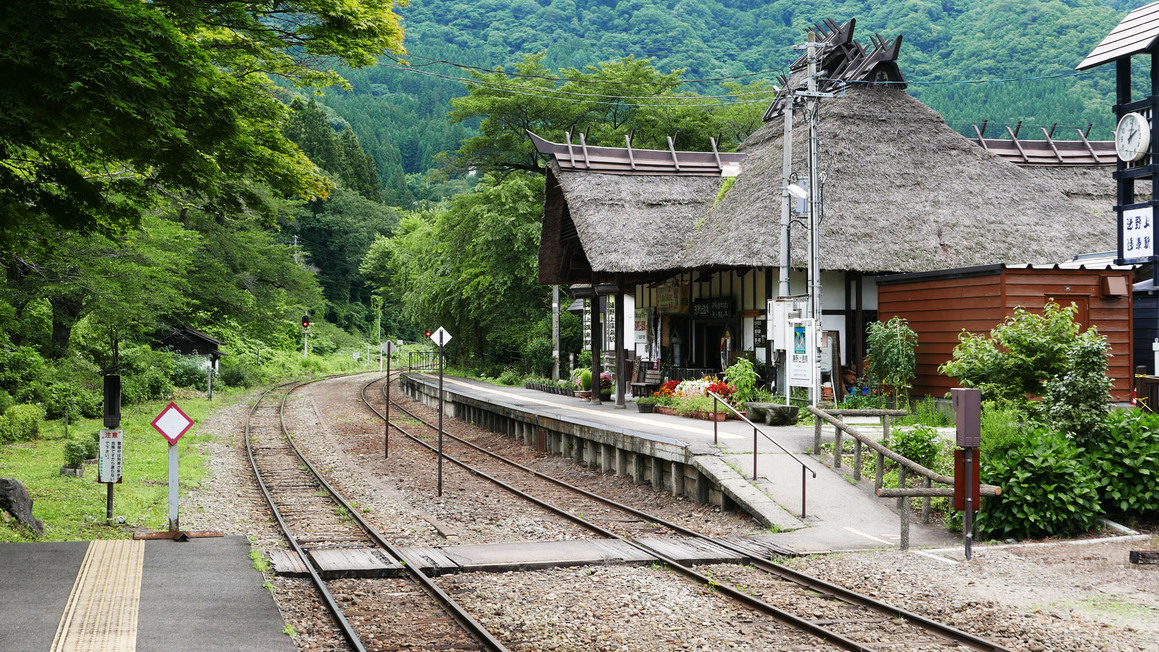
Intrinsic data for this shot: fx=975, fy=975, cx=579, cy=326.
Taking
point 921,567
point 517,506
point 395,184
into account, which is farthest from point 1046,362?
point 395,184

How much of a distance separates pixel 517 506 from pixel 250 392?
1223 inches

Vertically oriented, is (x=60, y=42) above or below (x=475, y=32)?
below

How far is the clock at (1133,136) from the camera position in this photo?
Answer: 46.2 feet

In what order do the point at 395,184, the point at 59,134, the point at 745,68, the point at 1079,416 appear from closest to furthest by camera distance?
the point at 59,134, the point at 1079,416, the point at 745,68, the point at 395,184

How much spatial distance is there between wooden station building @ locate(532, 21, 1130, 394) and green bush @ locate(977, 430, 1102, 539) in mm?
8773

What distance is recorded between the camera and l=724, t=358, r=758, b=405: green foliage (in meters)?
19.5

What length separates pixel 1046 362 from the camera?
550 inches

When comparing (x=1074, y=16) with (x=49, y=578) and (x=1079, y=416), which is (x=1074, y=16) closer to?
(x=1079, y=416)

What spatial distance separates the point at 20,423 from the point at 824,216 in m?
18.0

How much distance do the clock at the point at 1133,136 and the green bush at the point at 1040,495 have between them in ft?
18.6

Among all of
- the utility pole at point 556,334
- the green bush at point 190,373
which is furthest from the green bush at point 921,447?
the green bush at point 190,373

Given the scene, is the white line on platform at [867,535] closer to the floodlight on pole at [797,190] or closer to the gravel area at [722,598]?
the gravel area at [722,598]

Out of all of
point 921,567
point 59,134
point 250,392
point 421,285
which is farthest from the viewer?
point 421,285

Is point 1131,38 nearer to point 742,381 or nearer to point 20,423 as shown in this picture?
point 742,381
